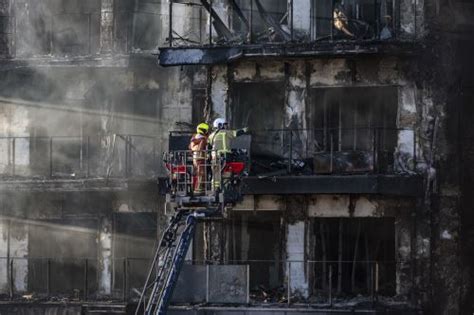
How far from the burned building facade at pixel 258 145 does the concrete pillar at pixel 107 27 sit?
0.04 meters

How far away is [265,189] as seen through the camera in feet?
120

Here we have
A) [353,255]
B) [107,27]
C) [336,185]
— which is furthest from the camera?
[107,27]

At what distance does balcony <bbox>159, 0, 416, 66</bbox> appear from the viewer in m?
36.6

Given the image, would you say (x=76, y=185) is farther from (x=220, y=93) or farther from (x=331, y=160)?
(x=331, y=160)

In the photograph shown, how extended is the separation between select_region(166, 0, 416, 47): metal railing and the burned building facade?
50 mm

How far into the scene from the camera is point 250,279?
3794 centimetres

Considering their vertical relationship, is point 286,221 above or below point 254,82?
below

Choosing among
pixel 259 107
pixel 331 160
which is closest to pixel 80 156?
pixel 259 107

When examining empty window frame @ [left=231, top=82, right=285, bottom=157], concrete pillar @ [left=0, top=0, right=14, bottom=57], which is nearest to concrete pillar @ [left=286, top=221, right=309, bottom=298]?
empty window frame @ [left=231, top=82, right=285, bottom=157]

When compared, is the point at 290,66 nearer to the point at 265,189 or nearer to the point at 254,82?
the point at 254,82

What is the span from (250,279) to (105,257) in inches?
165

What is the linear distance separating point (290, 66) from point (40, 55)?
23.1 feet

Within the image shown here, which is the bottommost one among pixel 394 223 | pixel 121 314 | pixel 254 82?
pixel 121 314

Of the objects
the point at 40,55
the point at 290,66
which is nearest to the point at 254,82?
the point at 290,66
